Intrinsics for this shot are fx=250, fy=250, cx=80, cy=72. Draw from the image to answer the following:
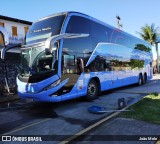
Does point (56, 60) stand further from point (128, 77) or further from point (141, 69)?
point (141, 69)

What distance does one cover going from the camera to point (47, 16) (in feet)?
35.2

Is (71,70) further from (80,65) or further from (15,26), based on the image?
(15,26)

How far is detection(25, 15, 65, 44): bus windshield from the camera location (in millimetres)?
9953

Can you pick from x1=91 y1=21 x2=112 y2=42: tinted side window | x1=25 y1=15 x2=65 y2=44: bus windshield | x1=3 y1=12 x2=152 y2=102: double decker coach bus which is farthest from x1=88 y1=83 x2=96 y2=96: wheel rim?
x1=25 y1=15 x2=65 y2=44: bus windshield

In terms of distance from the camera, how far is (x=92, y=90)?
11648 mm

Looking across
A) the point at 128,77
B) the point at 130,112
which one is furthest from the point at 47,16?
the point at 128,77

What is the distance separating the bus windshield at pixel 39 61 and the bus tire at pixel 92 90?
2548mm

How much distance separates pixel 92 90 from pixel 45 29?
11.7 feet

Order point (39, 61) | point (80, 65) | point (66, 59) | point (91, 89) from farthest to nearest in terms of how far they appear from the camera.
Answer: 1. point (91, 89)
2. point (80, 65)
3. point (66, 59)
4. point (39, 61)

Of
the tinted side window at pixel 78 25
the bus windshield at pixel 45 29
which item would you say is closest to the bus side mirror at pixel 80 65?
the tinted side window at pixel 78 25

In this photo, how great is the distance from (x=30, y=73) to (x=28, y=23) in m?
22.7

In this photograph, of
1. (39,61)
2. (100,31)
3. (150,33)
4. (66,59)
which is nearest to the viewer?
(39,61)

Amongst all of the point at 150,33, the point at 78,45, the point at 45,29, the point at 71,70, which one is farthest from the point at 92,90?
the point at 150,33

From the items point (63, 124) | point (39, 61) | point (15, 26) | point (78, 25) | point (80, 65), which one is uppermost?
point (15, 26)
